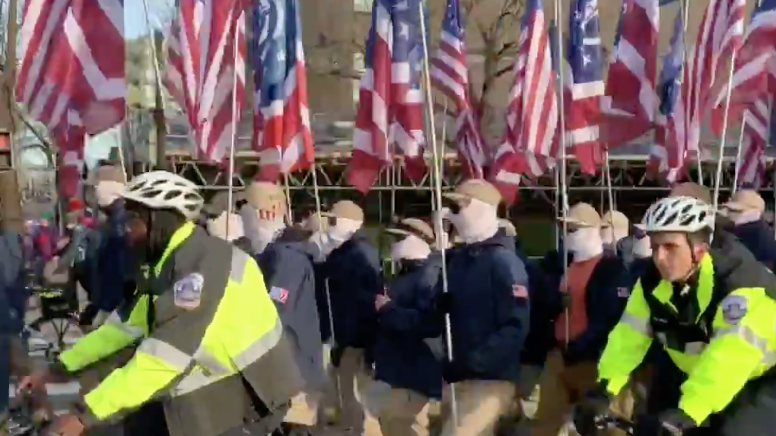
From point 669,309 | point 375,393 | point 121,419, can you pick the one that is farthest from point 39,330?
point 669,309

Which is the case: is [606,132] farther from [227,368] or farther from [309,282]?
[227,368]

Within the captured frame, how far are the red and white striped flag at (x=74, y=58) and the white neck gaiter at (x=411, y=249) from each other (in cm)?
258

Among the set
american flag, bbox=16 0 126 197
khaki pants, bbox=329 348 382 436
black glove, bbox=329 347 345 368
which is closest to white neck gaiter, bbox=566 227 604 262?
khaki pants, bbox=329 348 382 436

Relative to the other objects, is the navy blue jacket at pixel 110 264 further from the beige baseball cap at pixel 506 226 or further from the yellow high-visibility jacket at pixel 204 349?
the yellow high-visibility jacket at pixel 204 349

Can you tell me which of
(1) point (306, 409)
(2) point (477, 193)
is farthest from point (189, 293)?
(1) point (306, 409)

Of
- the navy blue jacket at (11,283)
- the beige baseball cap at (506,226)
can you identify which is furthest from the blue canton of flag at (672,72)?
the navy blue jacket at (11,283)

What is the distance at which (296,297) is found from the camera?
789cm

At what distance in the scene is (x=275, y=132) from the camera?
10.8 m

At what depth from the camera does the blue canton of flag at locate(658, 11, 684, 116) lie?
11.1 meters

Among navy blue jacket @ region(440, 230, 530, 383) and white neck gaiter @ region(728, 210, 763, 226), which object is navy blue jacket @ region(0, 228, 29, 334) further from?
white neck gaiter @ region(728, 210, 763, 226)

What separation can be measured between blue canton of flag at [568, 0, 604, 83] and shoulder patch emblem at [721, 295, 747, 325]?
6567 mm

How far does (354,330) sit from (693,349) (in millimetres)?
4992

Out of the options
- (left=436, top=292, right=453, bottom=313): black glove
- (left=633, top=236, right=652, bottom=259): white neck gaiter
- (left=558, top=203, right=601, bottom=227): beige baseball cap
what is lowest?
(left=633, top=236, right=652, bottom=259): white neck gaiter

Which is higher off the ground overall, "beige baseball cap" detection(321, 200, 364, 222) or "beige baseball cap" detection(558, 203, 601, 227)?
"beige baseball cap" detection(558, 203, 601, 227)
